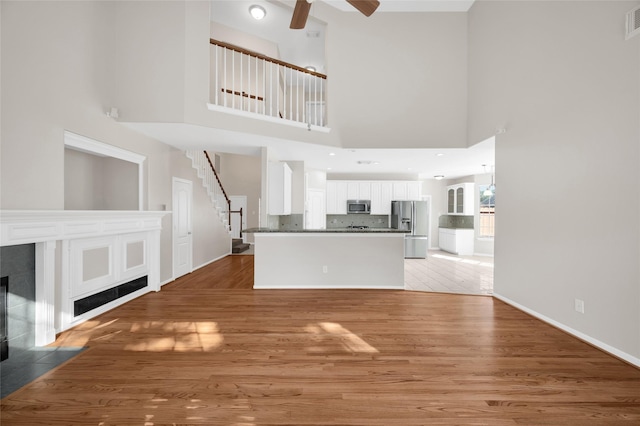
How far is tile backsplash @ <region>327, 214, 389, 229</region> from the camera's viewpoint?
8672mm

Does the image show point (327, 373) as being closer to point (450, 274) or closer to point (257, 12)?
point (450, 274)

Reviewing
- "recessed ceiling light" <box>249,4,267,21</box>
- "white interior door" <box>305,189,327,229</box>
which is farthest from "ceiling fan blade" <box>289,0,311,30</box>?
"white interior door" <box>305,189,327,229</box>

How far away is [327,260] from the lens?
15.5 ft

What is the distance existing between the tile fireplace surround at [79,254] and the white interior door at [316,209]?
4021mm

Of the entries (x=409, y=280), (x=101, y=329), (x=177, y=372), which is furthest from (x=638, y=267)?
(x=101, y=329)

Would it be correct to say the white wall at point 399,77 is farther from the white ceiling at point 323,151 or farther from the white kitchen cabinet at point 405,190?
the white kitchen cabinet at point 405,190

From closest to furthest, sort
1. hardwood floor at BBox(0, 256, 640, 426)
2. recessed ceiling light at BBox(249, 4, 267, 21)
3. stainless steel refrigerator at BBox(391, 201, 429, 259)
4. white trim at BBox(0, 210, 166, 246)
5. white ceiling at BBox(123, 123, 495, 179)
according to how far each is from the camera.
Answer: hardwood floor at BBox(0, 256, 640, 426) → white trim at BBox(0, 210, 166, 246) → white ceiling at BBox(123, 123, 495, 179) → recessed ceiling light at BBox(249, 4, 267, 21) → stainless steel refrigerator at BBox(391, 201, 429, 259)

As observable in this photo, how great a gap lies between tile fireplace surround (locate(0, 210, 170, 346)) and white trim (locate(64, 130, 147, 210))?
0.55m

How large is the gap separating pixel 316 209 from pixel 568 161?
584cm

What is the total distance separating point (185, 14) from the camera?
3717 millimetres

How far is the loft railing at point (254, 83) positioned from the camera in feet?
13.3

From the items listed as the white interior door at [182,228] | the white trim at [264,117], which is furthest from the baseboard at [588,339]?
the white interior door at [182,228]

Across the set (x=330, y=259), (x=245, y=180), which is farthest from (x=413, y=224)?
(x=245, y=180)

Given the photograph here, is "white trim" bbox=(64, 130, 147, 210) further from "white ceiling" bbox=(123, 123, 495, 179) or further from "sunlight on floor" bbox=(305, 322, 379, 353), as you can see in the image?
"sunlight on floor" bbox=(305, 322, 379, 353)
